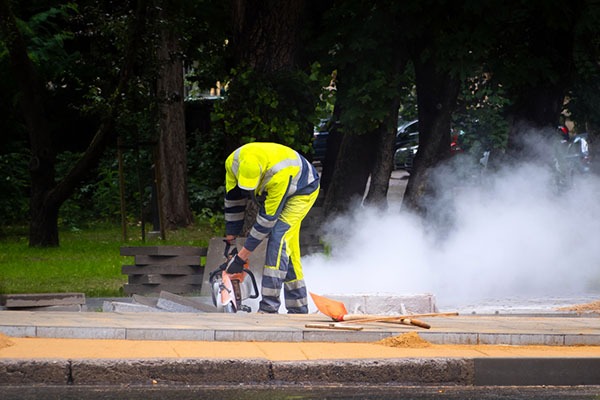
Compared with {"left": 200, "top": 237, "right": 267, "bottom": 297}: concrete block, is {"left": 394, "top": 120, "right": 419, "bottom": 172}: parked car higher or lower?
higher

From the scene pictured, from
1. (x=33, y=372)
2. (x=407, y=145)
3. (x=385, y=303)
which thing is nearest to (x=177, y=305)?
(x=385, y=303)

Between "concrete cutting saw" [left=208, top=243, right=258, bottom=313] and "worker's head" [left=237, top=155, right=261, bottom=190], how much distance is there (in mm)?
883

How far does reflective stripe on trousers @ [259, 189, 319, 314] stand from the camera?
1068cm

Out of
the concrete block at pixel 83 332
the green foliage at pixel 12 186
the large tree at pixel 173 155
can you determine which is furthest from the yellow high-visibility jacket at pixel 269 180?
the green foliage at pixel 12 186

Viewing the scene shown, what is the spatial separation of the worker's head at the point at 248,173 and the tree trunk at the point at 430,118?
880 cm

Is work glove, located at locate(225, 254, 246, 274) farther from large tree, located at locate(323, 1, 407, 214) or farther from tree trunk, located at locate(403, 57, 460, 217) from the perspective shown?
tree trunk, located at locate(403, 57, 460, 217)

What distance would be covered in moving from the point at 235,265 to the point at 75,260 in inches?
285

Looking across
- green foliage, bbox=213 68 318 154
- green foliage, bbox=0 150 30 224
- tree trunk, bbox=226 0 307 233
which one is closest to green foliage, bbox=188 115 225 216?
green foliage, bbox=0 150 30 224

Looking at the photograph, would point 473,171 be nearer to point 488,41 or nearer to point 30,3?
point 488,41

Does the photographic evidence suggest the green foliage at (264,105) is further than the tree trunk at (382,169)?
No

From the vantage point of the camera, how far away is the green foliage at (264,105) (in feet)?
52.1

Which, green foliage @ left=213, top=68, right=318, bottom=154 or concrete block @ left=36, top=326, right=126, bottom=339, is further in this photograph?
green foliage @ left=213, top=68, right=318, bottom=154

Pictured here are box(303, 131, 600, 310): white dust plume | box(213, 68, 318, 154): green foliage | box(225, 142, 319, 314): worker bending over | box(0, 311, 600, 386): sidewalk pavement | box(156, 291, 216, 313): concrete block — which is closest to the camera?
box(0, 311, 600, 386): sidewalk pavement

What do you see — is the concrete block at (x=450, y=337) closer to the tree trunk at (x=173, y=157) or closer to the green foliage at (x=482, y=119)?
the tree trunk at (x=173, y=157)
